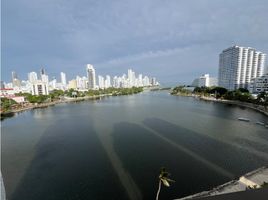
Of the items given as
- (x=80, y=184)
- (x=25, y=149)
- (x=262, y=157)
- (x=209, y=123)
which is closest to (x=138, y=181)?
(x=80, y=184)

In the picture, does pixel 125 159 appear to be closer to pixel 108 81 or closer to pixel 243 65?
pixel 243 65

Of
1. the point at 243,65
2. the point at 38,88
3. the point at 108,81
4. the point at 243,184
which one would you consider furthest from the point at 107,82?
the point at 243,184

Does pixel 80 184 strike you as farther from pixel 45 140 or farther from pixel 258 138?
pixel 258 138

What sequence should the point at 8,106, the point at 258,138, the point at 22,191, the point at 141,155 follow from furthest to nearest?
the point at 8,106 → the point at 258,138 → the point at 141,155 → the point at 22,191

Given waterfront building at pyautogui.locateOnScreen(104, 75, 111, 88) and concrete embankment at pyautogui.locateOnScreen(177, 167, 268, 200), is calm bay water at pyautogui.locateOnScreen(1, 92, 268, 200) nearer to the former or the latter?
concrete embankment at pyautogui.locateOnScreen(177, 167, 268, 200)

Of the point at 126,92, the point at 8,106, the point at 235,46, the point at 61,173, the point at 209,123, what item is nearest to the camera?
the point at 61,173
